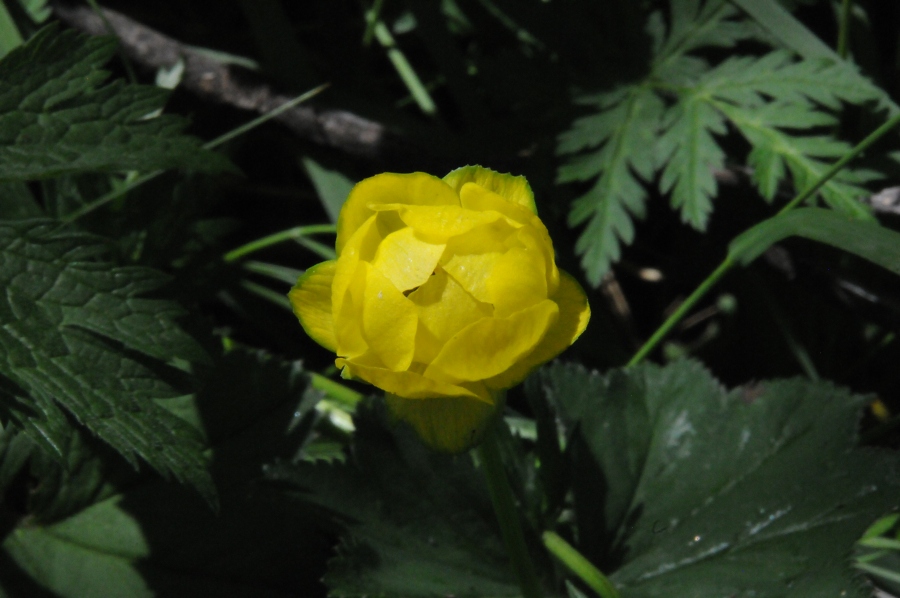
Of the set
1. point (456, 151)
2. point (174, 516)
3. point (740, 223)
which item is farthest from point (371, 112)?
point (174, 516)

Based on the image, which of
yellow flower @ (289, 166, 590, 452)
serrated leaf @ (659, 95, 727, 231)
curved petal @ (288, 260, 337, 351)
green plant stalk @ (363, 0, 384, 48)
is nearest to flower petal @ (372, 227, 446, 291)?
yellow flower @ (289, 166, 590, 452)

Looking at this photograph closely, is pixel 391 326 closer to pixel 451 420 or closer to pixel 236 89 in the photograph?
pixel 451 420

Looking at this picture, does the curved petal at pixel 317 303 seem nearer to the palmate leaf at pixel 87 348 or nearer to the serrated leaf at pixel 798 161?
the palmate leaf at pixel 87 348

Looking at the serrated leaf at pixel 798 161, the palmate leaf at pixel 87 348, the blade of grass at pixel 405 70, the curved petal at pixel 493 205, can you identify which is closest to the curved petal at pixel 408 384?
the curved petal at pixel 493 205

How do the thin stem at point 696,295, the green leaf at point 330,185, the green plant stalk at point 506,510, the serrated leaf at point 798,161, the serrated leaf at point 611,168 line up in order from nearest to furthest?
the green plant stalk at point 506,510
the thin stem at point 696,295
the serrated leaf at point 798,161
the serrated leaf at point 611,168
the green leaf at point 330,185

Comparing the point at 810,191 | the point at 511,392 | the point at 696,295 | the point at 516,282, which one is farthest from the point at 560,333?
the point at 511,392

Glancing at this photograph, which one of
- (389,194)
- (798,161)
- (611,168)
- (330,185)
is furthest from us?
(330,185)
